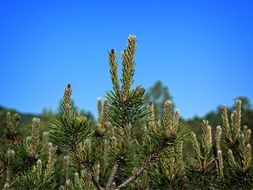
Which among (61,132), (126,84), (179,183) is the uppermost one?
(126,84)

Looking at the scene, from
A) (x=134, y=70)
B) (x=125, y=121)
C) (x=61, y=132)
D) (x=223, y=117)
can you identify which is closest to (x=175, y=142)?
(x=125, y=121)

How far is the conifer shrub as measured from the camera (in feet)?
13.2

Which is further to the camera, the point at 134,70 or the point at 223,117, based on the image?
the point at 223,117

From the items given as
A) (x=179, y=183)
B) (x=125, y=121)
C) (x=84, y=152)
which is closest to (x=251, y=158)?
(x=179, y=183)

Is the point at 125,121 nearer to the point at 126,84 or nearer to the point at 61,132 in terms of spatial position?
the point at 126,84

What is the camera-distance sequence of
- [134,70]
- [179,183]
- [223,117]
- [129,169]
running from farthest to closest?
[223,117] → [179,183] → [129,169] → [134,70]

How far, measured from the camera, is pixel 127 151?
4121mm

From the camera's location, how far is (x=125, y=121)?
4.11 meters

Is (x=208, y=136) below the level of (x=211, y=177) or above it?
above

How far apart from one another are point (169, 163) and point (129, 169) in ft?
1.76

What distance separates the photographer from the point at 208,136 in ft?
17.0

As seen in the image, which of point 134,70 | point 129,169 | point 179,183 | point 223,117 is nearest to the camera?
point 134,70

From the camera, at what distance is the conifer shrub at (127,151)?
403 cm

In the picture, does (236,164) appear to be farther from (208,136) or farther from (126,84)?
(126,84)
